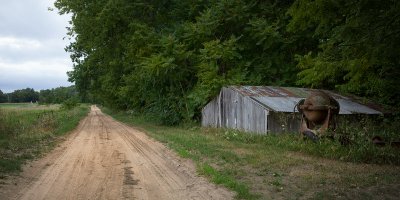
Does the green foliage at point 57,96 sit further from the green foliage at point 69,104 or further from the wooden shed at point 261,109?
the wooden shed at point 261,109

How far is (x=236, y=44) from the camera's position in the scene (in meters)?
29.7

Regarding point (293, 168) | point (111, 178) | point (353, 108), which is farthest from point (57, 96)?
point (293, 168)

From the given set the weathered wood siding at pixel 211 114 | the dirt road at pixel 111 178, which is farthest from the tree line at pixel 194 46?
the dirt road at pixel 111 178

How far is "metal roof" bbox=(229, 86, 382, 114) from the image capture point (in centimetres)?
2203

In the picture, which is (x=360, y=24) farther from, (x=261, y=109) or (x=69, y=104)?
(x=69, y=104)

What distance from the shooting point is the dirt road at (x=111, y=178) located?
380 inches

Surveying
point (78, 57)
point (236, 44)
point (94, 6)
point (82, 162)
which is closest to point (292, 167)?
point (82, 162)

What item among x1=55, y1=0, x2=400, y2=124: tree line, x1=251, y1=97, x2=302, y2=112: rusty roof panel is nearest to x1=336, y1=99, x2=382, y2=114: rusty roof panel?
x1=55, y1=0, x2=400, y2=124: tree line

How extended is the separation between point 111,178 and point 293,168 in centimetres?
553

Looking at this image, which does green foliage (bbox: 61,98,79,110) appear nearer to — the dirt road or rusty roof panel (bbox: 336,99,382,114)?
rusty roof panel (bbox: 336,99,382,114)

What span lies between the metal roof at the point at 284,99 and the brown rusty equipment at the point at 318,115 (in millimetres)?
3085

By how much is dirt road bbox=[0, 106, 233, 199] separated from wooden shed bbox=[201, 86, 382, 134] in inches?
261

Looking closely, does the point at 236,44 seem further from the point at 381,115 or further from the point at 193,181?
the point at 193,181

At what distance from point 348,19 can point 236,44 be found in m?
18.1
